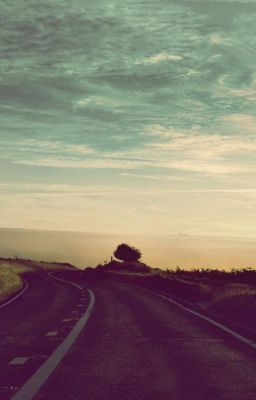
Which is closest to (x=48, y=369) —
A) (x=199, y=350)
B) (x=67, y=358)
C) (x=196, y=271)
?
(x=67, y=358)

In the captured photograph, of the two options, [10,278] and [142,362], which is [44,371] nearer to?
[142,362]

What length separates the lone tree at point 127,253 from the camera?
141500mm

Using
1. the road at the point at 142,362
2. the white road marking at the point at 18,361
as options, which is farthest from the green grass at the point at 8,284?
the white road marking at the point at 18,361

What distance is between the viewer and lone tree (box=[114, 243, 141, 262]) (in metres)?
142

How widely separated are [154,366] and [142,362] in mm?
473

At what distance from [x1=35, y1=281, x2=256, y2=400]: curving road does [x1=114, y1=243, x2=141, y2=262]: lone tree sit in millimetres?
123967

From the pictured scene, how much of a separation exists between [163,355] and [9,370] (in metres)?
2.93

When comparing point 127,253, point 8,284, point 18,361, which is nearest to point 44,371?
point 18,361

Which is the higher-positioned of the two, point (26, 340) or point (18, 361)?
point (26, 340)

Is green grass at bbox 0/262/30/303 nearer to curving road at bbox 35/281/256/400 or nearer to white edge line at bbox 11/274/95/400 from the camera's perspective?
curving road at bbox 35/281/256/400

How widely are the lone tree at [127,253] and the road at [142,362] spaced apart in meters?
122

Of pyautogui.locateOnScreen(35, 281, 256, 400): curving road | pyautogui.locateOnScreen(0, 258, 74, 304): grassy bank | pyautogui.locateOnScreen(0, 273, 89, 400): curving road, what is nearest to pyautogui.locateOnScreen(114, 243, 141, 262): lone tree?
pyautogui.locateOnScreen(0, 258, 74, 304): grassy bank

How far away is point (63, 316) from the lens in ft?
72.9

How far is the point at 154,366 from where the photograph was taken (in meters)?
10.5
